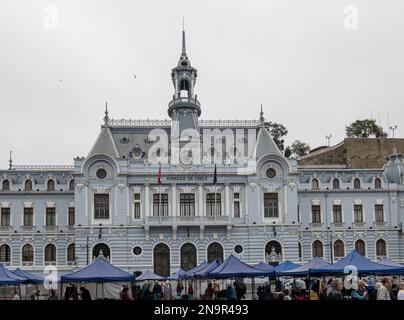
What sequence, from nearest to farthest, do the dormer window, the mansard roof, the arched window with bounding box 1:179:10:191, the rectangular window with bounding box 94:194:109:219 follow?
1. the rectangular window with bounding box 94:194:109:219
2. the arched window with bounding box 1:179:10:191
3. the dormer window
4. the mansard roof

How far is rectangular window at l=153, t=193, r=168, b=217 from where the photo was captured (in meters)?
58.8

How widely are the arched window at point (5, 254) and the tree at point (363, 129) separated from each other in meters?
44.8

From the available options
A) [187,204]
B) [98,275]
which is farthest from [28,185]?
[98,275]

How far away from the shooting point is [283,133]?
85.6m

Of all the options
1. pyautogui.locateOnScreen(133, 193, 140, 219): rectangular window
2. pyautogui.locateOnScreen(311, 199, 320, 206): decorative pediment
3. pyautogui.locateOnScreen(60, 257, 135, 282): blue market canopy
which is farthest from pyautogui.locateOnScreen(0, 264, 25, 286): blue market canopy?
pyautogui.locateOnScreen(311, 199, 320, 206): decorative pediment

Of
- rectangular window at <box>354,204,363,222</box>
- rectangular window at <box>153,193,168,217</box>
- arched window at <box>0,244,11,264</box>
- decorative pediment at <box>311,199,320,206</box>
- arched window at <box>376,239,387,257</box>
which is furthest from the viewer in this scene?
rectangular window at <box>354,204,363,222</box>

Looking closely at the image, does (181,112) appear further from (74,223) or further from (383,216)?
(383,216)

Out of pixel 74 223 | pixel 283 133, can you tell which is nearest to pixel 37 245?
pixel 74 223

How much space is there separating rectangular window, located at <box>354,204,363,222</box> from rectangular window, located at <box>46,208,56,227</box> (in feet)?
83.9

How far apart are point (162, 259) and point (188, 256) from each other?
6.90 ft

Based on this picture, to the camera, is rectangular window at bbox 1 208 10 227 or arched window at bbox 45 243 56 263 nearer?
arched window at bbox 45 243 56 263

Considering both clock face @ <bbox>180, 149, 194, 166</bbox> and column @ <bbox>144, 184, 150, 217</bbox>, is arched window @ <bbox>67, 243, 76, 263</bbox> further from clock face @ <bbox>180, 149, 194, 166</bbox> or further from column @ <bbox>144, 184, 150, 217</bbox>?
clock face @ <bbox>180, 149, 194, 166</bbox>

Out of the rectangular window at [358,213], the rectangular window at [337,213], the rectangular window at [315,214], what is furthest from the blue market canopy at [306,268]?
the rectangular window at [358,213]
